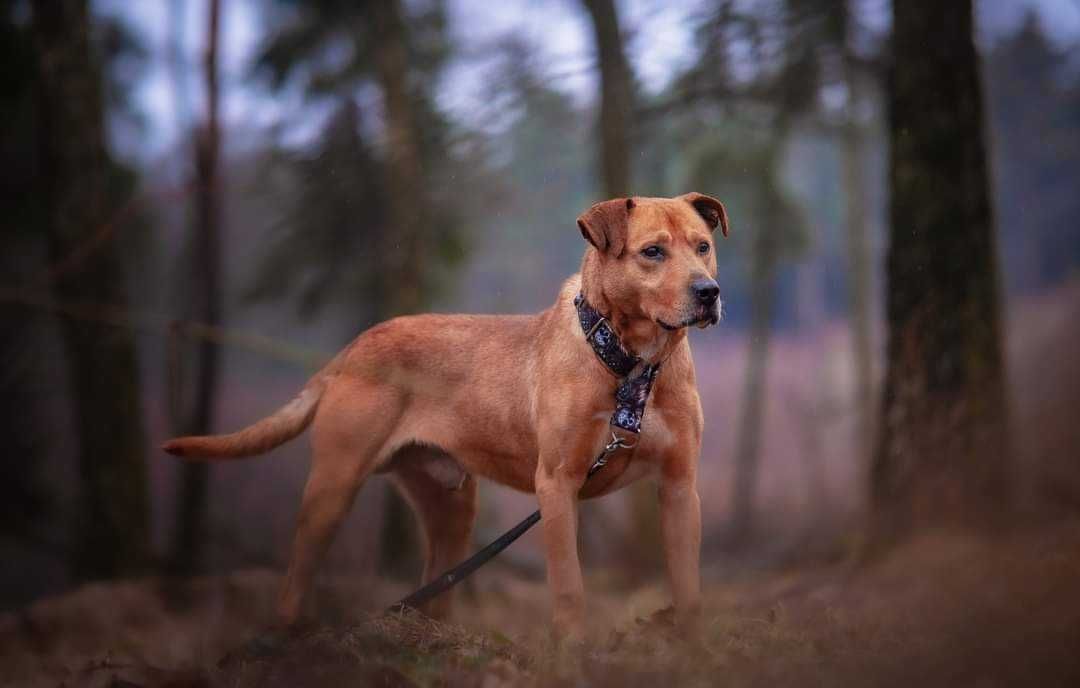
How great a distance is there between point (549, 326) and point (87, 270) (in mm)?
8061

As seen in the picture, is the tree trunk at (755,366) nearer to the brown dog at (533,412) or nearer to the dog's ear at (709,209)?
the brown dog at (533,412)

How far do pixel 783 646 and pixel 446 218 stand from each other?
9.26 meters

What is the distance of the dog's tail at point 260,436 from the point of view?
19.1 ft

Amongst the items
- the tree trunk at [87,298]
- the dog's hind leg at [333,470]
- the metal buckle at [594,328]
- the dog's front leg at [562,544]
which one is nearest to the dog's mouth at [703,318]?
the metal buckle at [594,328]

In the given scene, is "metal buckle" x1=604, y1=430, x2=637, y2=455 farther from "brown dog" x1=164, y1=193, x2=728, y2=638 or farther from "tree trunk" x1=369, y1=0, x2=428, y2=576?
"tree trunk" x1=369, y1=0, x2=428, y2=576

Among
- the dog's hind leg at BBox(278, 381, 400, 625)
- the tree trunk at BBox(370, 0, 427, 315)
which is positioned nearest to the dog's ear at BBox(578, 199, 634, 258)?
the dog's hind leg at BBox(278, 381, 400, 625)

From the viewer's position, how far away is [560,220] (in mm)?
26609

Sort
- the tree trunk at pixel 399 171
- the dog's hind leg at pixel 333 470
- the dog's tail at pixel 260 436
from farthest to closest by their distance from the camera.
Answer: the tree trunk at pixel 399 171
the dog's hind leg at pixel 333 470
the dog's tail at pixel 260 436

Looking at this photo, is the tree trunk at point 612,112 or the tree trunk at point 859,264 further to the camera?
the tree trunk at point 859,264

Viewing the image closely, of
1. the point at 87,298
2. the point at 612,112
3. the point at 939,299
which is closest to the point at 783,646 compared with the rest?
the point at 939,299

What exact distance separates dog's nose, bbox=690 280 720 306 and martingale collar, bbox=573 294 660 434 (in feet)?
1.60

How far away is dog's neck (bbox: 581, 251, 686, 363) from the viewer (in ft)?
16.4

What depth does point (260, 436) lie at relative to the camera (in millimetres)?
6082

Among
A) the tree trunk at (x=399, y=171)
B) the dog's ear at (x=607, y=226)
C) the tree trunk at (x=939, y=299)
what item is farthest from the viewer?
the tree trunk at (x=399, y=171)
